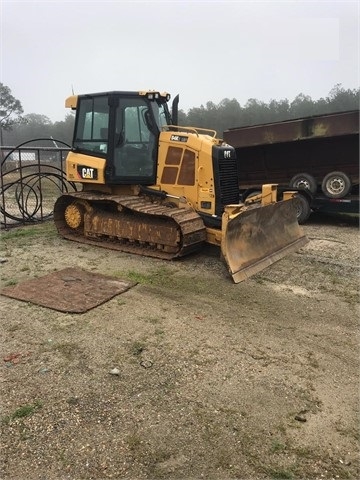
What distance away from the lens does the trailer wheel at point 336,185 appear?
10359mm

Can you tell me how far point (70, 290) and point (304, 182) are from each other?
25.1 ft

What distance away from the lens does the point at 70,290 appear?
528 centimetres

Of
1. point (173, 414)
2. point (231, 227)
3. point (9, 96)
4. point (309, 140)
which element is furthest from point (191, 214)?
point (9, 96)

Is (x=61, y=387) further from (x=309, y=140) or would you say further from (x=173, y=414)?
(x=309, y=140)

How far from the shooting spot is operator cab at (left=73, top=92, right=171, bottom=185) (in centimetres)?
747

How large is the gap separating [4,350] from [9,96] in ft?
191

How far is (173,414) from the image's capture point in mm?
2930

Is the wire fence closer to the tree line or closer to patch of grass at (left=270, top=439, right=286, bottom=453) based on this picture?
patch of grass at (left=270, top=439, right=286, bottom=453)

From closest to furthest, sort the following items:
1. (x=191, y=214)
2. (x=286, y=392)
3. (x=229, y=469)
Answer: (x=229, y=469)
(x=286, y=392)
(x=191, y=214)

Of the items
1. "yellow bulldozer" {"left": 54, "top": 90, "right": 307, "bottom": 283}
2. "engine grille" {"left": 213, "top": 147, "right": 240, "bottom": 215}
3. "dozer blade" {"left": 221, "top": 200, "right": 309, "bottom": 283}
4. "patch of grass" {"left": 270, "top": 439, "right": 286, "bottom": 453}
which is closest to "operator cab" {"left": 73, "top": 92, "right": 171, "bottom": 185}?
"yellow bulldozer" {"left": 54, "top": 90, "right": 307, "bottom": 283}

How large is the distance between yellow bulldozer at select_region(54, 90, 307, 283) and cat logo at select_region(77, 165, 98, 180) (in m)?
0.02

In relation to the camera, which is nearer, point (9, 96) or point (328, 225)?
point (328, 225)

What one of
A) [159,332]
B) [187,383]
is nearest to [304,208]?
[159,332]

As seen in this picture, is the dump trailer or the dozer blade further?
the dump trailer
